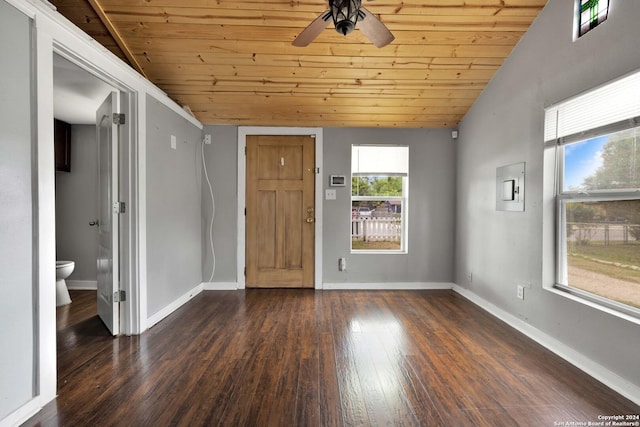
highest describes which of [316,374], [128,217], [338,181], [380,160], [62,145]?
[62,145]

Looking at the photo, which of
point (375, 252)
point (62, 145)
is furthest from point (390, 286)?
point (62, 145)

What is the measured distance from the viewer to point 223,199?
3.93m

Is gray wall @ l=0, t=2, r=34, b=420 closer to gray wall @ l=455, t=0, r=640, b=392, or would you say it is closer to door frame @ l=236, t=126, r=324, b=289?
door frame @ l=236, t=126, r=324, b=289

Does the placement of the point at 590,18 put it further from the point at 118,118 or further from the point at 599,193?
the point at 118,118

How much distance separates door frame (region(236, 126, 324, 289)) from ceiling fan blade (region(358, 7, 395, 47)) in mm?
1968

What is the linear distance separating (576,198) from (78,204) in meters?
5.34

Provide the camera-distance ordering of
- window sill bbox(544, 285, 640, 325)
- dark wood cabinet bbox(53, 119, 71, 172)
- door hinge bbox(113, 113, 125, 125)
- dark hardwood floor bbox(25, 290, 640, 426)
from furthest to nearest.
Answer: dark wood cabinet bbox(53, 119, 71, 172) → door hinge bbox(113, 113, 125, 125) → window sill bbox(544, 285, 640, 325) → dark hardwood floor bbox(25, 290, 640, 426)

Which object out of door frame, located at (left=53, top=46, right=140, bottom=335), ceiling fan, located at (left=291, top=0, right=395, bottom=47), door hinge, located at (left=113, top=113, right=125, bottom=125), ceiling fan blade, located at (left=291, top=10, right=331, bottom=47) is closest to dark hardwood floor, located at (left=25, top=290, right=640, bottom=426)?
door frame, located at (left=53, top=46, right=140, bottom=335)

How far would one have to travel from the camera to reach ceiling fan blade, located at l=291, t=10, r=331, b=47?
1.86 metres

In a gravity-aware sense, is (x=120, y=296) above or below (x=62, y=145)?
below

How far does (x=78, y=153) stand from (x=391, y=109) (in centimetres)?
404

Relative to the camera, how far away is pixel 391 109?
11.9ft

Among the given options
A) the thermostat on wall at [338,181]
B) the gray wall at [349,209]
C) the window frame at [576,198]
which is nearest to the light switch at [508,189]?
the window frame at [576,198]

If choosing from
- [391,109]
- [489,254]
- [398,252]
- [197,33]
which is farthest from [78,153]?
[489,254]
